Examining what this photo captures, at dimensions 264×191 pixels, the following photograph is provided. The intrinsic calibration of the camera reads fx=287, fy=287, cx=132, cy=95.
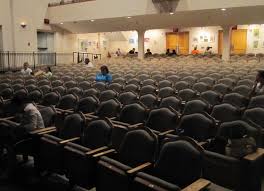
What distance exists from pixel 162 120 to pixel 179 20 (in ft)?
41.1

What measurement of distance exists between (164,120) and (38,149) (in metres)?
1.88

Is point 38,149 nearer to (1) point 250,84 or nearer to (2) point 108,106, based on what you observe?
(2) point 108,106

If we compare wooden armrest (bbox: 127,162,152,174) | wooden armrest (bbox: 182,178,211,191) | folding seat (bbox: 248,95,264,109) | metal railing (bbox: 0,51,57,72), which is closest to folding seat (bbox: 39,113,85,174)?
wooden armrest (bbox: 127,162,152,174)

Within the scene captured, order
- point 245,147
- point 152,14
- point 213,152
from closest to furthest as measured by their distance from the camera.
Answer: point 245,147 < point 213,152 < point 152,14

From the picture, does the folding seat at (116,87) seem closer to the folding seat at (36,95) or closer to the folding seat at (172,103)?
→ the folding seat at (36,95)

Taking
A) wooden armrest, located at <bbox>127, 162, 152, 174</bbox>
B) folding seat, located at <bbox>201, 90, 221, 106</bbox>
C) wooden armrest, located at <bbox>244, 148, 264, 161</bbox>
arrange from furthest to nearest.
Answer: folding seat, located at <bbox>201, 90, 221, 106</bbox> < wooden armrest, located at <bbox>244, 148, 264, 161</bbox> < wooden armrest, located at <bbox>127, 162, 152, 174</bbox>

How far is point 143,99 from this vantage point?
6.03 m

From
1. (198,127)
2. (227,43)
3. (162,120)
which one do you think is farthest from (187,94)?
(227,43)

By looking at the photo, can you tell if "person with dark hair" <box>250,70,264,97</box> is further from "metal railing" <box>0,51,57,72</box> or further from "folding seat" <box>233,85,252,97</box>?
"metal railing" <box>0,51,57,72</box>

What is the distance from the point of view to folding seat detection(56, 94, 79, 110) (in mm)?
6128

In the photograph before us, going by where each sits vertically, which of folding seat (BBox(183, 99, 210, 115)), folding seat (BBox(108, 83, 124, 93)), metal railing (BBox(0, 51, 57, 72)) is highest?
metal railing (BBox(0, 51, 57, 72))

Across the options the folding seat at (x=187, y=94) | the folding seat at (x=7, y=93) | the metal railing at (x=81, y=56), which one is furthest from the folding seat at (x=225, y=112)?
the metal railing at (x=81, y=56)

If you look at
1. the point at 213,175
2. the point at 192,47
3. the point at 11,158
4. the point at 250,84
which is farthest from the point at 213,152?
the point at 192,47

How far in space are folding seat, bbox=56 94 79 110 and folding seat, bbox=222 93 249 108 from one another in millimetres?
3067
